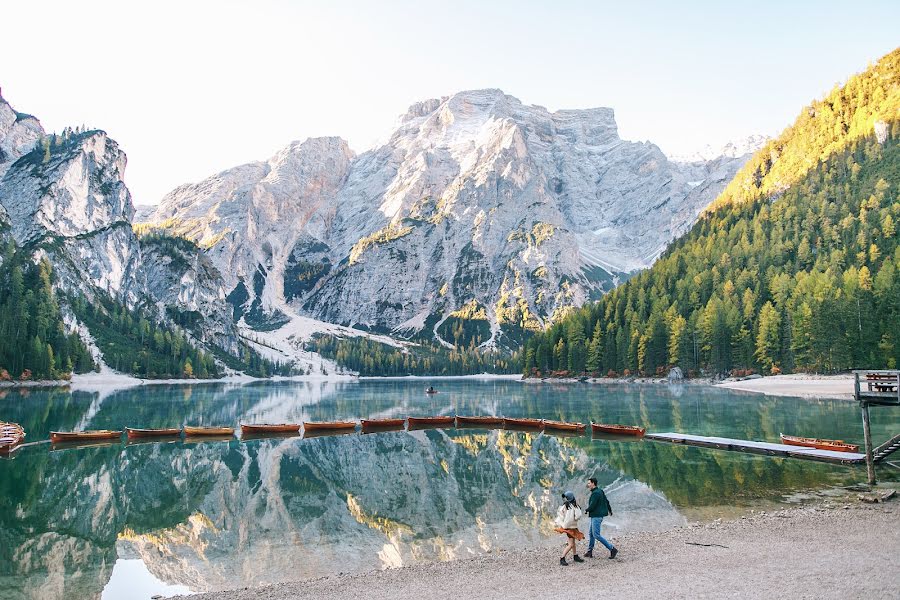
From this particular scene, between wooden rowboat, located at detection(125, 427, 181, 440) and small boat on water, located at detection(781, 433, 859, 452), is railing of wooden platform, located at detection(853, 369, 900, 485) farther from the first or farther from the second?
wooden rowboat, located at detection(125, 427, 181, 440)

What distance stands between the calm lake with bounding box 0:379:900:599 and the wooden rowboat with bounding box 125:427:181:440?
359 cm

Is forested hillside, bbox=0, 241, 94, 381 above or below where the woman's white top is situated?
above

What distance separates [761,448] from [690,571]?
112 feet

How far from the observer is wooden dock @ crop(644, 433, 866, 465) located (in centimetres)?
4525

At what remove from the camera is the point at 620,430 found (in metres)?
66.8

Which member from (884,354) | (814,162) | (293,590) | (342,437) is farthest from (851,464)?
(814,162)

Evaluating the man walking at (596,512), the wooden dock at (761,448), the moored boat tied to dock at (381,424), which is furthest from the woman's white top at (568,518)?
the moored boat tied to dock at (381,424)

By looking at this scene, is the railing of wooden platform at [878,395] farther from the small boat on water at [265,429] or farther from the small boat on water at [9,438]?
the small boat on water at [9,438]

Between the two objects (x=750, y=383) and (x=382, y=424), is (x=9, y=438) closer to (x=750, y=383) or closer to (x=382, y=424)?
(x=382, y=424)

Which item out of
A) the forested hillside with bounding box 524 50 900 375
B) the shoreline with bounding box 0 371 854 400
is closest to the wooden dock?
the shoreline with bounding box 0 371 854 400

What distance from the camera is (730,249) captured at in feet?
584

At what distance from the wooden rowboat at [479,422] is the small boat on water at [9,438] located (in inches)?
1898

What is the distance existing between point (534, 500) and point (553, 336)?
164m

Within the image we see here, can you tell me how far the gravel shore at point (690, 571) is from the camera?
1964 centimetres
